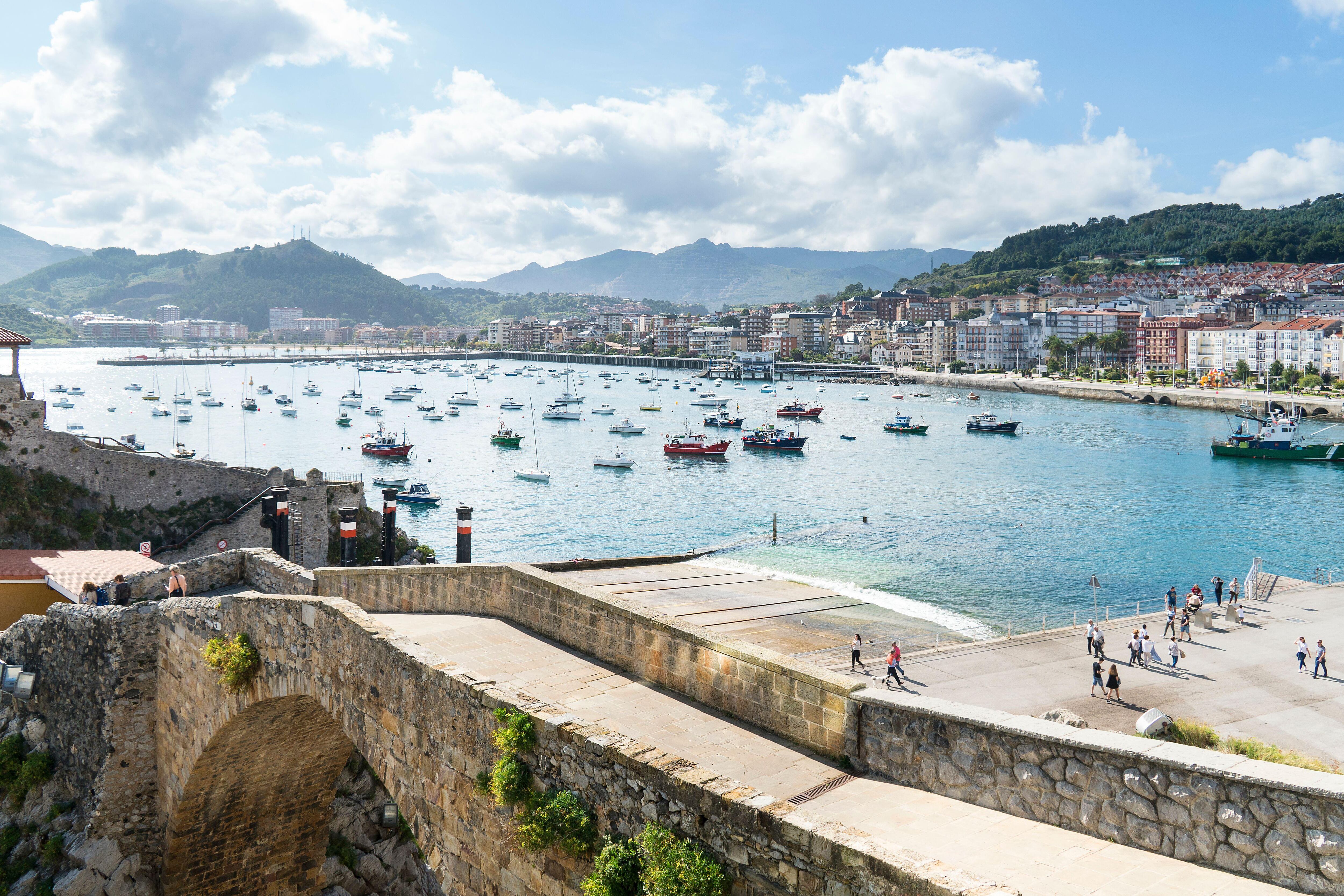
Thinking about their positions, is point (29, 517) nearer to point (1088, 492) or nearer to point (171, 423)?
point (1088, 492)

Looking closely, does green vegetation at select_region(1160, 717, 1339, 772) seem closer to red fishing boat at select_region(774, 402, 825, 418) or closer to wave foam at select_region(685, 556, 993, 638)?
wave foam at select_region(685, 556, 993, 638)

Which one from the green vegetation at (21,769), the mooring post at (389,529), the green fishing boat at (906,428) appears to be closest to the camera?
the green vegetation at (21,769)

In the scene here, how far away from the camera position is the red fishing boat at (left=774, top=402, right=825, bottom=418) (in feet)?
321

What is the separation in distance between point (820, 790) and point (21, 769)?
510 inches

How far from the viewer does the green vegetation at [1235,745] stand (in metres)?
10.4

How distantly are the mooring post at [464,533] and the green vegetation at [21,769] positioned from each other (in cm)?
768

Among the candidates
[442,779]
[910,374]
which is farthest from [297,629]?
[910,374]

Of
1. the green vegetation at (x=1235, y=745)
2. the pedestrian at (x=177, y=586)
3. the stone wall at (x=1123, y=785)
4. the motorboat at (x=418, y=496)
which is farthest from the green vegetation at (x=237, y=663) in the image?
the motorboat at (x=418, y=496)

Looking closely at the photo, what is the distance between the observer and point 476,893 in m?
7.96

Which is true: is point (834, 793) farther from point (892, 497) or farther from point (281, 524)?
point (892, 497)

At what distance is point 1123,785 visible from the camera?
18.3 feet

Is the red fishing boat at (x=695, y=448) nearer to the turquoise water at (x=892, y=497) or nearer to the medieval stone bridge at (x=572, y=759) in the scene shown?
the turquoise water at (x=892, y=497)

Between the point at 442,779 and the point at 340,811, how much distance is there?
279 inches

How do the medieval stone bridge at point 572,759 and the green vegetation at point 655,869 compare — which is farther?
the green vegetation at point 655,869
